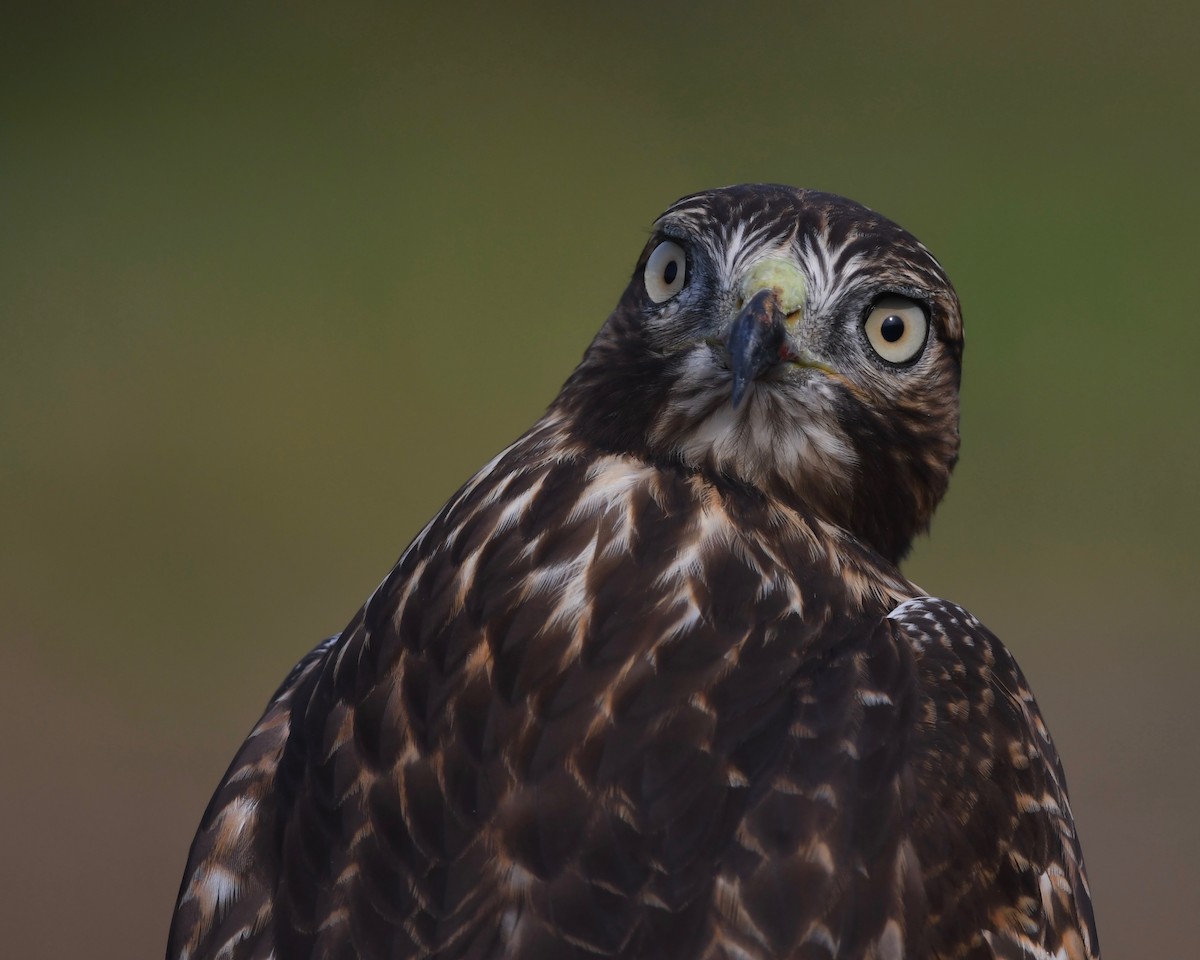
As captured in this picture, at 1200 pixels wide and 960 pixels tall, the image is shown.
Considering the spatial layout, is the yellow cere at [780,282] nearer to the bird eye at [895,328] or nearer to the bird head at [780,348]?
the bird head at [780,348]

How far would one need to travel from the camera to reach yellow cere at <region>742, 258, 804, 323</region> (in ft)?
7.33

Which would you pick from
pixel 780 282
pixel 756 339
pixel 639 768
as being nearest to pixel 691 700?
pixel 639 768

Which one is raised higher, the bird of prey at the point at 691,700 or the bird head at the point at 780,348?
the bird head at the point at 780,348

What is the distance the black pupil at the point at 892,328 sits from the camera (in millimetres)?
2361

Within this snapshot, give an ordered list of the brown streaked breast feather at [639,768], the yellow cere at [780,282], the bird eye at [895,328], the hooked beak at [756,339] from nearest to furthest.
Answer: the brown streaked breast feather at [639,768]
the hooked beak at [756,339]
the yellow cere at [780,282]
the bird eye at [895,328]

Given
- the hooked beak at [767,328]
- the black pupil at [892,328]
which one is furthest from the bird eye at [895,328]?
the hooked beak at [767,328]

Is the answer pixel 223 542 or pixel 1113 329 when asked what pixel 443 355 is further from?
pixel 1113 329

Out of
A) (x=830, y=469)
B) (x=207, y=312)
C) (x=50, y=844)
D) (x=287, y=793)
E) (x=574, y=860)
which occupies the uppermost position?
(x=830, y=469)

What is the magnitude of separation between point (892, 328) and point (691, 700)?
715 millimetres

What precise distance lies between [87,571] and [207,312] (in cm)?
172

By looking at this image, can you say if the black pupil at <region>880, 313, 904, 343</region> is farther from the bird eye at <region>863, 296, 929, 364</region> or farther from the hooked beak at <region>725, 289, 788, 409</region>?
the hooked beak at <region>725, 289, 788, 409</region>

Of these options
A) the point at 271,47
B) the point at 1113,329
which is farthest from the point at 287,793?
the point at 271,47

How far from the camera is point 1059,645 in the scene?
22.5ft

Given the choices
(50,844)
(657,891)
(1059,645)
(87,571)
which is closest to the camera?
(657,891)
